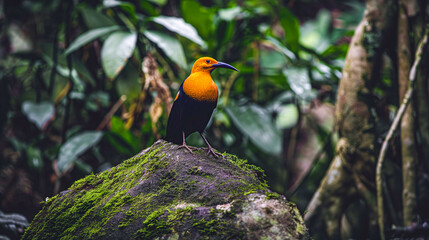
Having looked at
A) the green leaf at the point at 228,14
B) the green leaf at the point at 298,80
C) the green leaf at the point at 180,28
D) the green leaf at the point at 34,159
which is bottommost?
the green leaf at the point at 34,159

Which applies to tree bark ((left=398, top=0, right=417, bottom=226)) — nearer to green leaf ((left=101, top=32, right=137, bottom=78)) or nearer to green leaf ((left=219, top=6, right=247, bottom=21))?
green leaf ((left=219, top=6, right=247, bottom=21))

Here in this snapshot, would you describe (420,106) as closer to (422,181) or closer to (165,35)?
(422,181)

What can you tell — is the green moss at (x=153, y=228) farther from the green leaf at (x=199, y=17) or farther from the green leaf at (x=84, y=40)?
the green leaf at (x=199, y=17)

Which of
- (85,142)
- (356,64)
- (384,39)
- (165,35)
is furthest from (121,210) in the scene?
(384,39)

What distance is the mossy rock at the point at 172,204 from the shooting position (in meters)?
1.59

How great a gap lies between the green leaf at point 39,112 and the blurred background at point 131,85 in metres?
0.01

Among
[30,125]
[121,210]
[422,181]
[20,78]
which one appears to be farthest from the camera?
[20,78]

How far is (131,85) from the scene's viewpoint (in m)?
4.32

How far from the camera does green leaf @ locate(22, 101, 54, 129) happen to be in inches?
150

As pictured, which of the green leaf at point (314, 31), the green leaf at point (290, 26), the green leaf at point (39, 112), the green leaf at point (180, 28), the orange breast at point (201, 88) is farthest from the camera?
the green leaf at point (314, 31)

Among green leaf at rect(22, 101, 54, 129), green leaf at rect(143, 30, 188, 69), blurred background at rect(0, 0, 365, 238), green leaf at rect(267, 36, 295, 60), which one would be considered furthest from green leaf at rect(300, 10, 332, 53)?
green leaf at rect(22, 101, 54, 129)

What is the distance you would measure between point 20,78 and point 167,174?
4.02 meters

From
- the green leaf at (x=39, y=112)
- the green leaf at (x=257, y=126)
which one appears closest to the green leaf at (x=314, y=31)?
the green leaf at (x=257, y=126)

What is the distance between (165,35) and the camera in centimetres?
375
